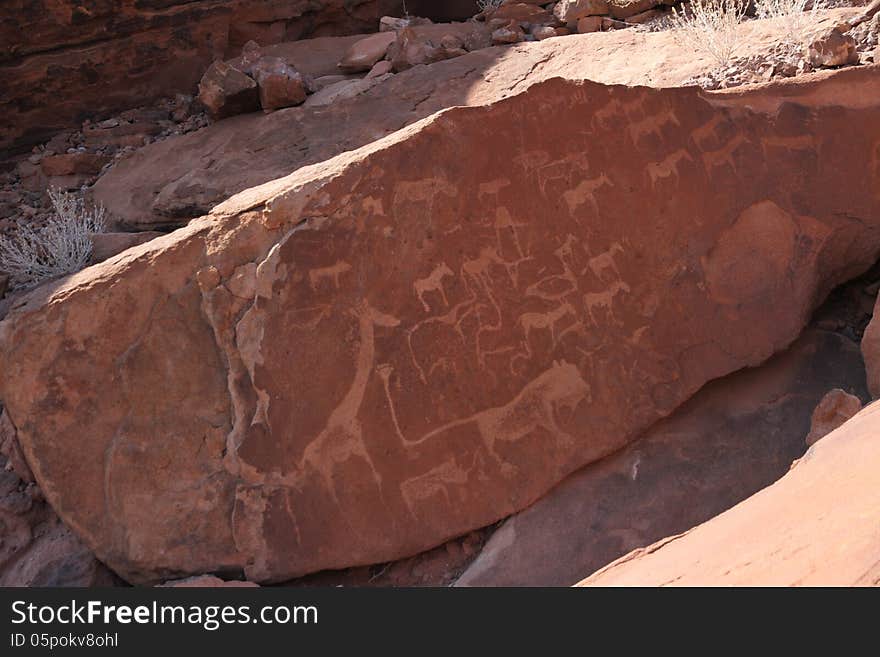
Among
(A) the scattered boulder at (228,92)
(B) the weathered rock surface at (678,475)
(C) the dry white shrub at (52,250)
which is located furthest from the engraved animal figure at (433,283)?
(A) the scattered boulder at (228,92)

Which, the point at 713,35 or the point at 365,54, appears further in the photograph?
the point at 365,54

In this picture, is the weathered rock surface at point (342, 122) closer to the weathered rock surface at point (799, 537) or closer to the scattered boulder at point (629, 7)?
the scattered boulder at point (629, 7)

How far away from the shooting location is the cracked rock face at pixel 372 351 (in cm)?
294

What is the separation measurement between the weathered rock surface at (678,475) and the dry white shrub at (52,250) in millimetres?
2474

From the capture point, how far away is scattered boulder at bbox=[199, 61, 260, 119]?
17.6 ft

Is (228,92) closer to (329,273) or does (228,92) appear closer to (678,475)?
(329,273)

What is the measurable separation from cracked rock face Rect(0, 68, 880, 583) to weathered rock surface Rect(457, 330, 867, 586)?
0.08 meters

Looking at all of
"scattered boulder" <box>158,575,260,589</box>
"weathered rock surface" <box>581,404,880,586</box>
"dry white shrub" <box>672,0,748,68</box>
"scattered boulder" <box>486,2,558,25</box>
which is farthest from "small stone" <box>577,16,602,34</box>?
"scattered boulder" <box>158,575,260,589</box>

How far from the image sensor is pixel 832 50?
12.3 feet

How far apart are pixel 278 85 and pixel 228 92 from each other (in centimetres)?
30

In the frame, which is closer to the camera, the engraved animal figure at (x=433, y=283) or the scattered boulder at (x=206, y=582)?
the scattered boulder at (x=206, y=582)

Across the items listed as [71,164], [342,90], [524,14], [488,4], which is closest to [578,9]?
[524,14]

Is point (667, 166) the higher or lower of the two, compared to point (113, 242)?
higher

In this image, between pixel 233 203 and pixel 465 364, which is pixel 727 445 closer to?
pixel 465 364
